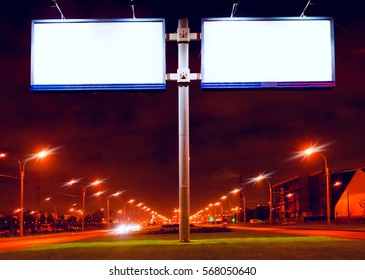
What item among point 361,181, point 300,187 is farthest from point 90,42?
point 300,187

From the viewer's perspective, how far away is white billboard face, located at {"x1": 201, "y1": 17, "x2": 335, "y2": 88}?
742 inches

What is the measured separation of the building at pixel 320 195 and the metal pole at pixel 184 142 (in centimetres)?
10490

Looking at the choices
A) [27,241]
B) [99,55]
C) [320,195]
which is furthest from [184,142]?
[320,195]

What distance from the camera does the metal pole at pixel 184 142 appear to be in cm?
1738

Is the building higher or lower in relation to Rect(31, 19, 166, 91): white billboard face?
lower


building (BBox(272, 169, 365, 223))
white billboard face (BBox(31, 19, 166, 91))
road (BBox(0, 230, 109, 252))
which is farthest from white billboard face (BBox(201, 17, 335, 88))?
building (BBox(272, 169, 365, 223))

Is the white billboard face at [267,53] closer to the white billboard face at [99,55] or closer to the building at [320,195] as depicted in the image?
the white billboard face at [99,55]

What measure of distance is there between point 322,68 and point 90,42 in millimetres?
8481

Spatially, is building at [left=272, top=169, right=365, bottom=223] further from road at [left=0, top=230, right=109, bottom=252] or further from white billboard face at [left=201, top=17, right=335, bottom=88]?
white billboard face at [left=201, top=17, right=335, bottom=88]

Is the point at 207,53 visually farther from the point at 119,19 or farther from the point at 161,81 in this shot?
the point at 119,19

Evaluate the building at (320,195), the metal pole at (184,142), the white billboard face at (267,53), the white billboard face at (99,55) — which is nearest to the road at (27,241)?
the white billboard face at (99,55)

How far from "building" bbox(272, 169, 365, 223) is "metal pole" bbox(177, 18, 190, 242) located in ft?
344
